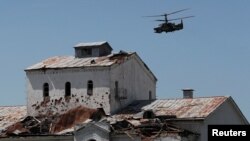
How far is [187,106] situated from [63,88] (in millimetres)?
10143

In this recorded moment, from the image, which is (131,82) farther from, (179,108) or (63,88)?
(179,108)

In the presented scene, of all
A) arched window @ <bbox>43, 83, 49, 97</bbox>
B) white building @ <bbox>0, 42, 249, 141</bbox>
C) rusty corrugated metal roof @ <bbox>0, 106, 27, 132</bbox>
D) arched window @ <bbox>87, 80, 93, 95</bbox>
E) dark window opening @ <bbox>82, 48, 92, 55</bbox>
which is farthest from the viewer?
dark window opening @ <bbox>82, 48, 92, 55</bbox>

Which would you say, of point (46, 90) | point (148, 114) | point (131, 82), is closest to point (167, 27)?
point (131, 82)

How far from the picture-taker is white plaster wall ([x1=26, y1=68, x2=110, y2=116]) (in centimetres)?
5666

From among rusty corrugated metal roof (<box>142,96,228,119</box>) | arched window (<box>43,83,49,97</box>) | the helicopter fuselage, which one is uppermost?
the helicopter fuselage

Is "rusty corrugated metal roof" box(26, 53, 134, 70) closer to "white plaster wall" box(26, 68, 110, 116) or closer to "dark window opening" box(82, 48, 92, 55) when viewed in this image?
"white plaster wall" box(26, 68, 110, 116)

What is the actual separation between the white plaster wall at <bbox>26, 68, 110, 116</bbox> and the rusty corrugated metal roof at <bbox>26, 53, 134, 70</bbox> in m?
0.40

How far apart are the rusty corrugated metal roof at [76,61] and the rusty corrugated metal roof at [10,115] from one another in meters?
3.74

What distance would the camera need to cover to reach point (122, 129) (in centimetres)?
5144

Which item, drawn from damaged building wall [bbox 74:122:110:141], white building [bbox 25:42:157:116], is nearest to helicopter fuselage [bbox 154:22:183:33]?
white building [bbox 25:42:157:116]

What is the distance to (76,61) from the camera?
59.0 meters

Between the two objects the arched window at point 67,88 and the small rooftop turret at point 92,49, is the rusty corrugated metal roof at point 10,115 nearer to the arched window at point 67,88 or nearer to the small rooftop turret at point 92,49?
the arched window at point 67,88

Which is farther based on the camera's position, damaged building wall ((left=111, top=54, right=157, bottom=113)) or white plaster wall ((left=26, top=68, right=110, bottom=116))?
damaged building wall ((left=111, top=54, right=157, bottom=113))

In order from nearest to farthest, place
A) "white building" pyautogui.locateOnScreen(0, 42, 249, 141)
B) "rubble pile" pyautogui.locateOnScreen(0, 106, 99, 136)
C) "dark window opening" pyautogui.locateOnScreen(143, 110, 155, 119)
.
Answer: "white building" pyautogui.locateOnScreen(0, 42, 249, 141) → "dark window opening" pyautogui.locateOnScreen(143, 110, 155, 119) → "rubble pile" pyautogui.locateOnScreen(0, 106, 99, 136)
